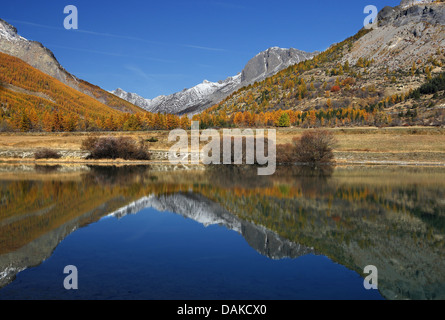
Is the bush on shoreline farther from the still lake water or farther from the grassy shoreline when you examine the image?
the still lake water

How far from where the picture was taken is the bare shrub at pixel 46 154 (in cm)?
5734

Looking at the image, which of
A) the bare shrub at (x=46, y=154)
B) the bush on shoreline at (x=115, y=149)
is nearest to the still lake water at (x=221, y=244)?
the bush on shoreline at (x=115, y=149)

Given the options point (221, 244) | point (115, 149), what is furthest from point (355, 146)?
point (221, 244)

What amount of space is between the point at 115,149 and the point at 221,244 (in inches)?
1894

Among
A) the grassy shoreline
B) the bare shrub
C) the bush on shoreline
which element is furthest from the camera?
the bush on shoreline

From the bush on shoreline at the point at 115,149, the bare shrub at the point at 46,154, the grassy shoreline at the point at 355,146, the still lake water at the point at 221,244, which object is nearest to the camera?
the still lake water at the point at 221,244

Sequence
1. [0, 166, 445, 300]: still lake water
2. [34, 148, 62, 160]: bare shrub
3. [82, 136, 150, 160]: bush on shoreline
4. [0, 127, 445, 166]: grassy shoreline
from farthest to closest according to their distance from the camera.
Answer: [82, 136, 150, 160]: bush on shoreline < [34, 148, 62, 160]: bare shrub < [0, 127, 445, 166]: grassy shoreline < [0, 166, 445, 300]: still lake water

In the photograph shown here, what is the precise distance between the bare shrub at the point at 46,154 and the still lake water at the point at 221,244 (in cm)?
3588

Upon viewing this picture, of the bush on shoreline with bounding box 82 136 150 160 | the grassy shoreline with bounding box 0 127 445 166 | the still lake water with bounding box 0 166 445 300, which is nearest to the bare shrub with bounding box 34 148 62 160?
the grassy shoreline with bounding box 0 127 445 166

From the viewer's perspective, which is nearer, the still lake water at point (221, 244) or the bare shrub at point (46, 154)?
the still lake water at point (221, 244)

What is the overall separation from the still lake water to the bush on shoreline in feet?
111

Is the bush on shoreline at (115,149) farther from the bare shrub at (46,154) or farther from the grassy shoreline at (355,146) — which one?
the bare shrub at (46,154)

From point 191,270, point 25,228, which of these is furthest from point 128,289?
point 25,228

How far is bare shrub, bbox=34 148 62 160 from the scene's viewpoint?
188ft
